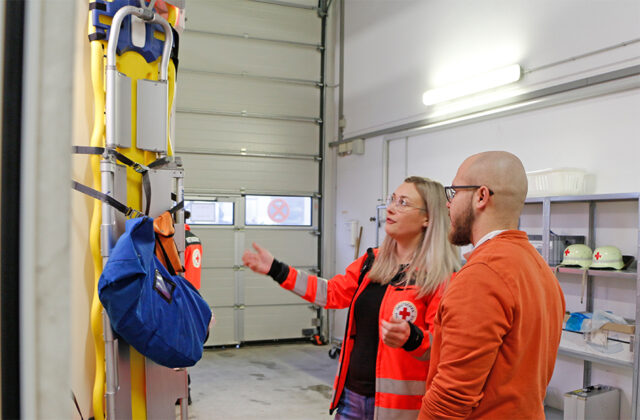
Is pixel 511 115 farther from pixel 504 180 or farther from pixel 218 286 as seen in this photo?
pixel 218 286

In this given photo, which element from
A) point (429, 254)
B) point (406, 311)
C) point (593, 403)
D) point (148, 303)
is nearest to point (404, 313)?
point (406, 311)

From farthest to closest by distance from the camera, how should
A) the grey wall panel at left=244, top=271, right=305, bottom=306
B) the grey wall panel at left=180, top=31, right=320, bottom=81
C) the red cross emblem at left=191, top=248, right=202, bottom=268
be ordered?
the grey wall panel at left=244, top=271, right=305, bottom=306 → the grey wall panel at left=180, top=31, right=320, bottom=81 → the red cross emblem at left=191, top=248, right=202, bottom=268

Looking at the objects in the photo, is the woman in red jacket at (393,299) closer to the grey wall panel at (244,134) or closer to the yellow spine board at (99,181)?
the yellow spine board at (99,181)

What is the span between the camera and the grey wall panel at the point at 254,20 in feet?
27.3

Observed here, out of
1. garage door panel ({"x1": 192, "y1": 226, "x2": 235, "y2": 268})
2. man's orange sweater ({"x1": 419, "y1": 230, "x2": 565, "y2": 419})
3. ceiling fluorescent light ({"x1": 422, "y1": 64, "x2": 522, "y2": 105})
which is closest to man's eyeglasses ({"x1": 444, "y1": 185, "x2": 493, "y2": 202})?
man's orange sweater ({"x1": 419, "y1": 230, "x2": 565, "y2": 419})

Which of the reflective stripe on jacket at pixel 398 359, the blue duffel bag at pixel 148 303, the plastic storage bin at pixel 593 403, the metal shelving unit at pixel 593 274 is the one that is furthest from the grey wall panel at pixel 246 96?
the blue duffel bag at pixel 148 303

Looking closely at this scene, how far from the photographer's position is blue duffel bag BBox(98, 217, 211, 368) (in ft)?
5.64

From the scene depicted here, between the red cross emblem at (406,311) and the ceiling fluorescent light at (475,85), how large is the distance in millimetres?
3995

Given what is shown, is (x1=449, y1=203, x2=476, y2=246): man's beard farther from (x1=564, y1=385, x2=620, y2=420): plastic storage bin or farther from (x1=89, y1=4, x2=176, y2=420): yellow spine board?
(x1=564, y1=385, x2=620, y2=420): plastic storage bin

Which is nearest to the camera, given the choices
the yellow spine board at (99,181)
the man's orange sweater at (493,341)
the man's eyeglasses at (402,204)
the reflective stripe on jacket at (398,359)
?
the man's orange sweater at (493,341)

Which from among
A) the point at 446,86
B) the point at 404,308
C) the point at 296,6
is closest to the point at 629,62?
the point at 446,86

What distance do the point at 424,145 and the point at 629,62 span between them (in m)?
2.83

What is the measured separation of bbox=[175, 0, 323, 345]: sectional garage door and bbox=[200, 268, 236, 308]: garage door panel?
0.02 m

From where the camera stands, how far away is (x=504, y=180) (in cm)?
164
